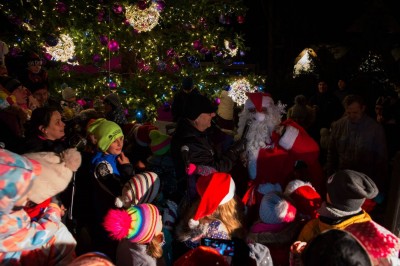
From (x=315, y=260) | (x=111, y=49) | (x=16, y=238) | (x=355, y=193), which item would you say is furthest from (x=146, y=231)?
(x=111, y=49)

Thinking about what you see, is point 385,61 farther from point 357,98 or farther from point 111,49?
point 111,49

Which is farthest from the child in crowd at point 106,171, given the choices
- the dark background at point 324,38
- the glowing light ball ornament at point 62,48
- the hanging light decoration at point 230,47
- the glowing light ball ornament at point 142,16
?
the dark background at point 324,38

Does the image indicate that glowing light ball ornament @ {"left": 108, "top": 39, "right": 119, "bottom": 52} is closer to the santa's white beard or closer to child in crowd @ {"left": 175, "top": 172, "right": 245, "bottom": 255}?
the santa's white beard

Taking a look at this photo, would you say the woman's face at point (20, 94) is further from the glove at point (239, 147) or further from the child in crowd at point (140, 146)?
the glove at point (239, 147)

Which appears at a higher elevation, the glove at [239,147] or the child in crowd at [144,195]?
the glove at [239,147]

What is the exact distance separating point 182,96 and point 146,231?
133 inches

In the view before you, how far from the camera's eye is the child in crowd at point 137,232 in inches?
94.0

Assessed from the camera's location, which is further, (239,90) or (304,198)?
(239,90)

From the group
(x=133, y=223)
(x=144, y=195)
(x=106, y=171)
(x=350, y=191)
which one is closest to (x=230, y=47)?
(x=106, y=171)

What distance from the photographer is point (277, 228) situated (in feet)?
9.96

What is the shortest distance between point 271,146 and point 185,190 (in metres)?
1.17

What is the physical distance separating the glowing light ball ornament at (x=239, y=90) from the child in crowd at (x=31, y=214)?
4525mm

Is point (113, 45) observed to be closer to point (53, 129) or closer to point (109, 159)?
point (53, 129)

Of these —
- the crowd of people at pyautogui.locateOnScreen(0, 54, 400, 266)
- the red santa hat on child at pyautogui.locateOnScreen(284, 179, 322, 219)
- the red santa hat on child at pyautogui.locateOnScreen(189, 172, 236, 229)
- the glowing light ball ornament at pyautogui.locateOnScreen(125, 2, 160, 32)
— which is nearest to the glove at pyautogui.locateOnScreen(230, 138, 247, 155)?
the crowd of people at pyautogui.locateOnScreen(0, 54, 400, 266)
